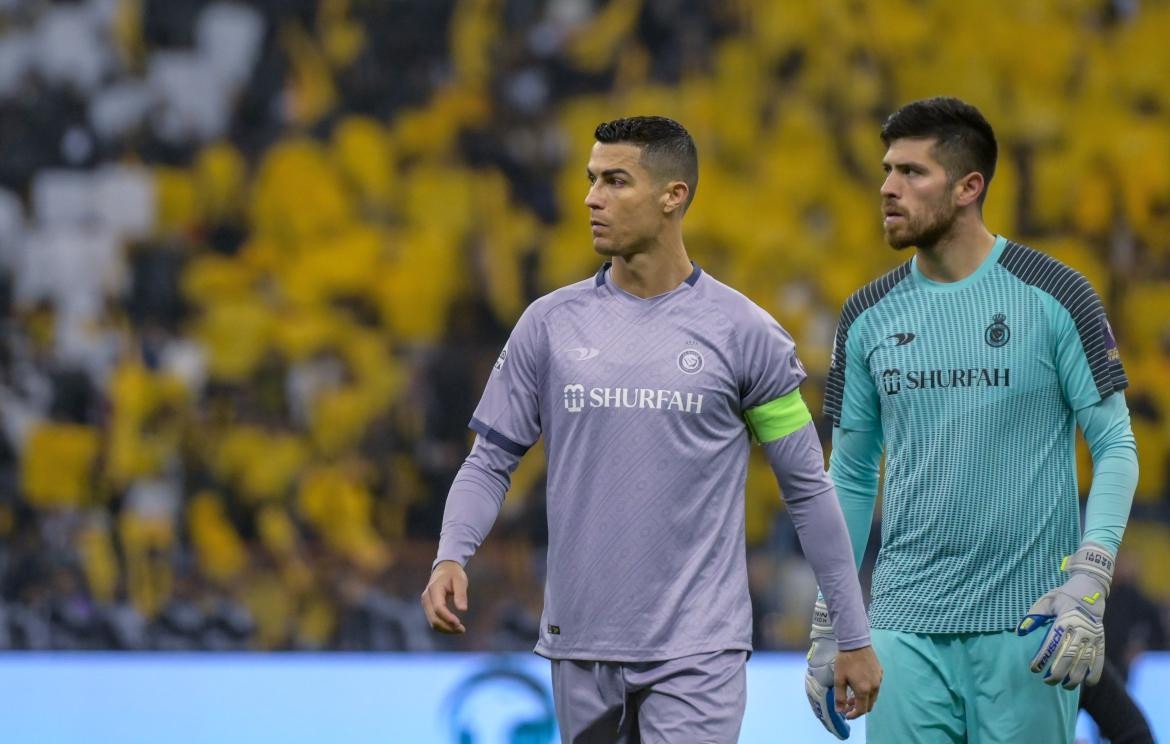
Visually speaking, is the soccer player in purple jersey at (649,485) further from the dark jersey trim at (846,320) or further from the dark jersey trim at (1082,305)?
the dark jersey trim at (1082,305)

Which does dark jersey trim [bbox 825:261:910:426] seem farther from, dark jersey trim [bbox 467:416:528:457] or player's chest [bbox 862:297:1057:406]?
dark jersey trim [bbox 467:416:528:457]

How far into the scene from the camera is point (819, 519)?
3051 millimetres

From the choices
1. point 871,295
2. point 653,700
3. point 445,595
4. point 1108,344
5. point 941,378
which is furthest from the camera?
point 871,295

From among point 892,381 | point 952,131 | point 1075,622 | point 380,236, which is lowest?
point 1075,622

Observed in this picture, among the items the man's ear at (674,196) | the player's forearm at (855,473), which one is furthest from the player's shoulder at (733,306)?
the player's forearm at (855,473)

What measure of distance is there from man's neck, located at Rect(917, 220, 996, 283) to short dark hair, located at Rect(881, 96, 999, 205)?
7 cm

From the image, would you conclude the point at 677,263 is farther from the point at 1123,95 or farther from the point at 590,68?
the point at 1123,95

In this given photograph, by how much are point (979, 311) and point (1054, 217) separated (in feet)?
17.6

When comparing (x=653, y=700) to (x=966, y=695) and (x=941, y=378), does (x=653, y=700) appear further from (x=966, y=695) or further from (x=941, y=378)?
(x=941, y=378)

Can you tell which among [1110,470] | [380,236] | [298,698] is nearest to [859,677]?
[1110,470]

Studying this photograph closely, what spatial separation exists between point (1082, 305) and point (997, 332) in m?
0.16

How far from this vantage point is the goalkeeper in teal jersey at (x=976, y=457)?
10.1ft

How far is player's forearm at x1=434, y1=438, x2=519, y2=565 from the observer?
2969 mm

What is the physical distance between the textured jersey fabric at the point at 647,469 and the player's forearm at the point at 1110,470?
0.55 meters
